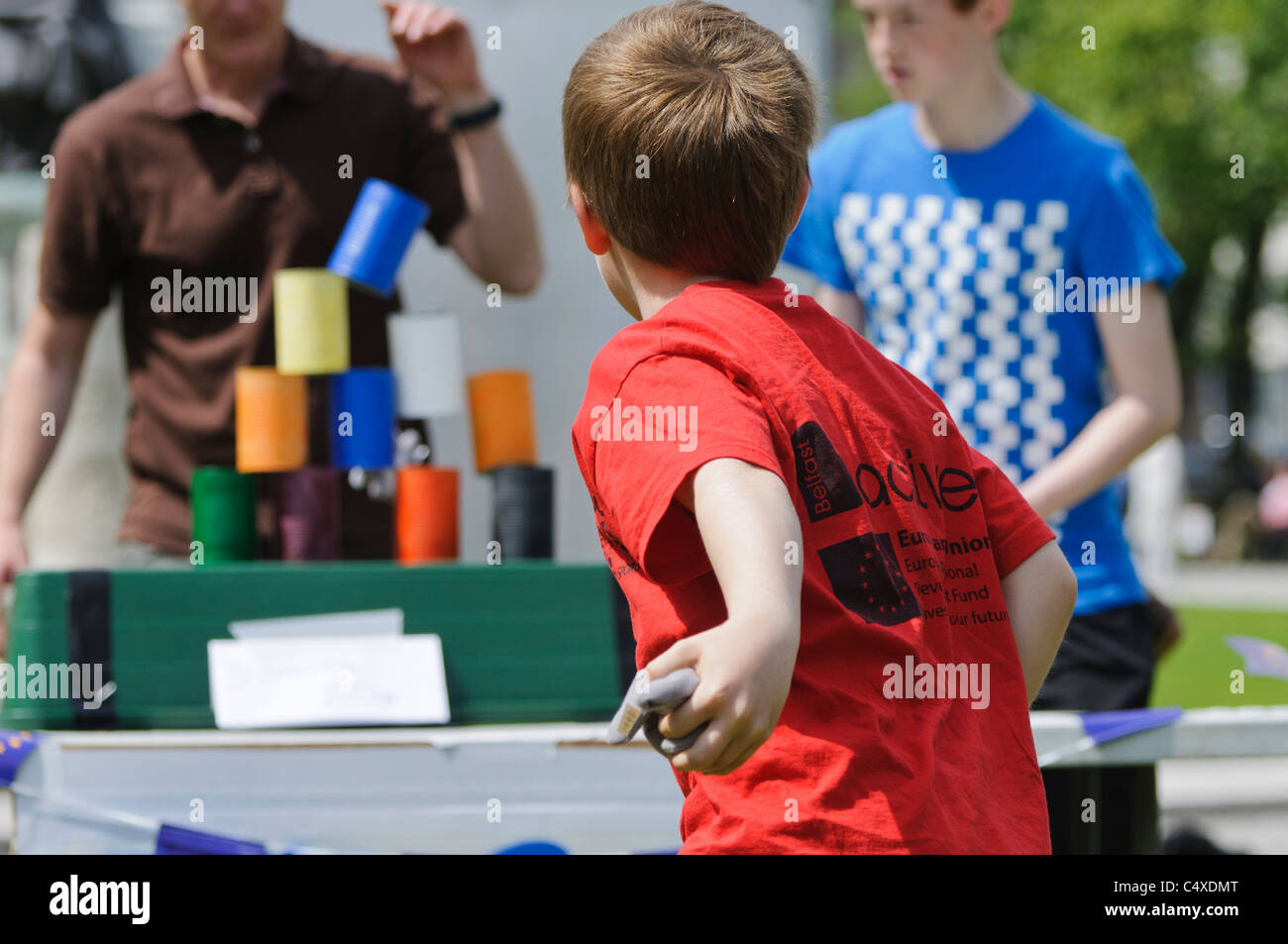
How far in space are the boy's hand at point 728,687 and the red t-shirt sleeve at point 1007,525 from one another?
46 centimetres

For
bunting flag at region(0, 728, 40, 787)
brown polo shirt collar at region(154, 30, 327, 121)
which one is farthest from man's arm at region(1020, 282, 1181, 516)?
brown polo shirt collar at region(154, 30, 327, 121)

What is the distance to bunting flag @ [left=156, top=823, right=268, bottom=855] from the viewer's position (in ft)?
6.52

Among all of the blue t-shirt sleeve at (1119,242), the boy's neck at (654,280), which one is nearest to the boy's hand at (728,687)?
the boy's neck at (654,280)

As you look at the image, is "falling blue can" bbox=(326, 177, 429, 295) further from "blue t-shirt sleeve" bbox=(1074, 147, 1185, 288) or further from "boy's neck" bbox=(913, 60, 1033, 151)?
"blue t-shirt sleeve" bbox=(1074, 147, 1185, 288)

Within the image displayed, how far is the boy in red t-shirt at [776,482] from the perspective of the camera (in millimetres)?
1215

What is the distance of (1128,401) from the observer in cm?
256

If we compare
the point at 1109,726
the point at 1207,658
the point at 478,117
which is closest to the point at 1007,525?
the point at 1109,726

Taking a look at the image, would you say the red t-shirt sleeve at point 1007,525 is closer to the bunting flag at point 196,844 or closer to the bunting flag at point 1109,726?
the bunting flag at point 1109,726

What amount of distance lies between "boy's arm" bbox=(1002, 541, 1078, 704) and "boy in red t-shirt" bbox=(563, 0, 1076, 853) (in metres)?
0.01

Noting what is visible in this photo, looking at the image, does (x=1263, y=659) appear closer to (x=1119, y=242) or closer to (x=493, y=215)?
(x=1119, y=242)

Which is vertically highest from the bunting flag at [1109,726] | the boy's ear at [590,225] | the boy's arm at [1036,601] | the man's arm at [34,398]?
the man's arm at [34,398]

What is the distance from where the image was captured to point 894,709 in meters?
1.30

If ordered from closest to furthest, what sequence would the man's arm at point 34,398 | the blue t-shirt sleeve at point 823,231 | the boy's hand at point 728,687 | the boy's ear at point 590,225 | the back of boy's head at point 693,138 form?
1. the boy's hand at point 728,687
2. the back of boy's head at point 693,138
3. the boy's ear at point 590,225
4. the blue t-shirt sleeve at point 823,231
5. the man's arm at point 34,398

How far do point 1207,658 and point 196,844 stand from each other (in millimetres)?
9294
